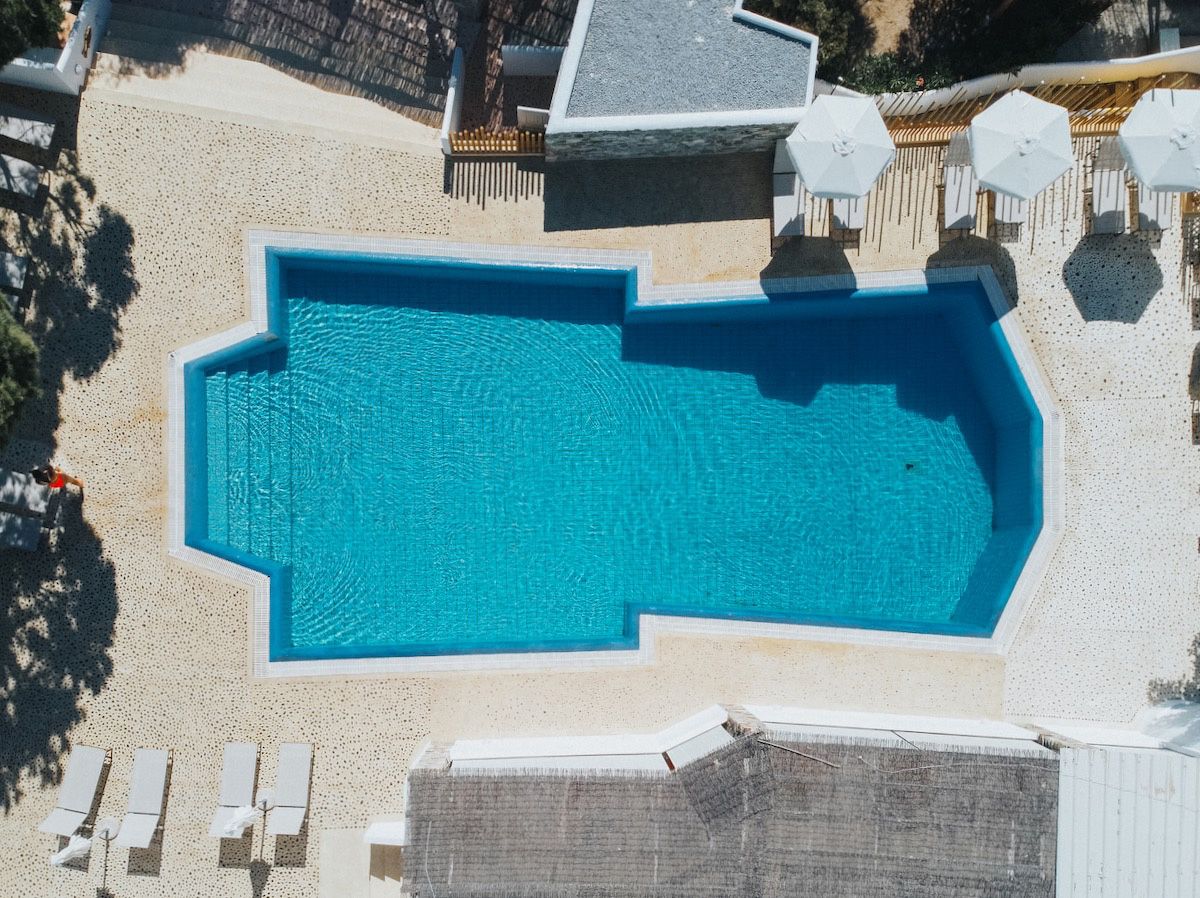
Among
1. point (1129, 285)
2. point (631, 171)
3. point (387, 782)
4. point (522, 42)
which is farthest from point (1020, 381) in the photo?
point (387, 782)

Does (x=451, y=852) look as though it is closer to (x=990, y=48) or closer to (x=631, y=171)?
(x=631, y=171)

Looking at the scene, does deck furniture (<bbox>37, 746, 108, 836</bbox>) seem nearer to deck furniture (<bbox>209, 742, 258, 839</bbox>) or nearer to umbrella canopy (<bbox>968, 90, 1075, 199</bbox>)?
deck furniture (<bbox>209, 742, 258, 839</bbox>)

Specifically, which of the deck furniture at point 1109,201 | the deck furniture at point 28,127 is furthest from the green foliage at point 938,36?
the deck furniture at point 28,127

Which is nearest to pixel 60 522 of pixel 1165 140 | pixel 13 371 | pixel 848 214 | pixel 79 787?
pixel 13 371

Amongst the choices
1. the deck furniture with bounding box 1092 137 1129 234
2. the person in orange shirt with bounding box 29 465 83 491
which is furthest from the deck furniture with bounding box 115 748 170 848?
the deck furniture with bounding box 1092 137 1129 234

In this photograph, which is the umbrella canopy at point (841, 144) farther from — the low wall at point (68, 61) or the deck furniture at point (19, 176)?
the deck furniture at point (19, 176)
